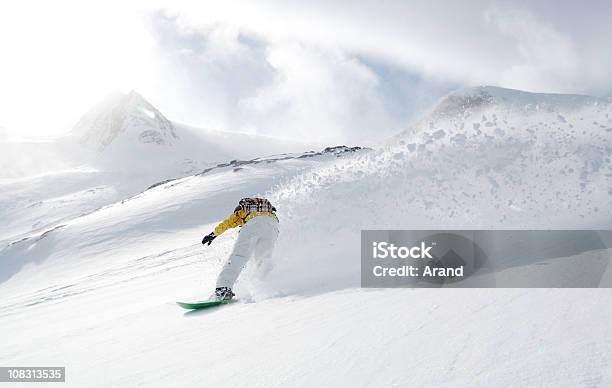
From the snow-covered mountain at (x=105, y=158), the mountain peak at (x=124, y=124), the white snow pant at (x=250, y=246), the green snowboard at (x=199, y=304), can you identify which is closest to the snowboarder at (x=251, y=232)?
the white snow pant at (x=250, y=246)

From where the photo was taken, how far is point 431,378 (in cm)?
202

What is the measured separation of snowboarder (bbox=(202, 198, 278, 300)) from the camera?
590 cm

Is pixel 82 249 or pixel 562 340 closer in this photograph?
pixel 562 340

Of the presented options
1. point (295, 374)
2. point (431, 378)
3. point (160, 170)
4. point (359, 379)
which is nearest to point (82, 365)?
point (295, 374)

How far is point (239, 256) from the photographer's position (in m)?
5.92

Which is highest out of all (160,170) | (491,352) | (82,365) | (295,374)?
(160,170)

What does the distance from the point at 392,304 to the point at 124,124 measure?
451ft

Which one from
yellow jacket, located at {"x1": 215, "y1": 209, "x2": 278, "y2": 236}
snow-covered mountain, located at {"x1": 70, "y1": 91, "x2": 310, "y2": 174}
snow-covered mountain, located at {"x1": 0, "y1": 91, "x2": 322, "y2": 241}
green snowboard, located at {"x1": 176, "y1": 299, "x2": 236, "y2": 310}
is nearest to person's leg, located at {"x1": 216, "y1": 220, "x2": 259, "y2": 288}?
Answer: yellow jacket, located at {"x1": 215, "y1": 209, "x2": 278, "y2": 236}

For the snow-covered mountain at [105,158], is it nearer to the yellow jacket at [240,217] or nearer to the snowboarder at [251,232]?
the yellow jacket at [240,217]

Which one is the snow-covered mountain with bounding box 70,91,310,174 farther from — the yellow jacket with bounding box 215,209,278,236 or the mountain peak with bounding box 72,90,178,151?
the yellow jacket with bounding box 215,209,278,236

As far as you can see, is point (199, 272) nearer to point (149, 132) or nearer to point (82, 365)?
point (82, 365)

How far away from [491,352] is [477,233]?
3651 mm

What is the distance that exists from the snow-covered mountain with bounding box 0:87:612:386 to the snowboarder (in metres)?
0.34

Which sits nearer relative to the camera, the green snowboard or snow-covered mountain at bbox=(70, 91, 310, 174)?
the green snowboard
